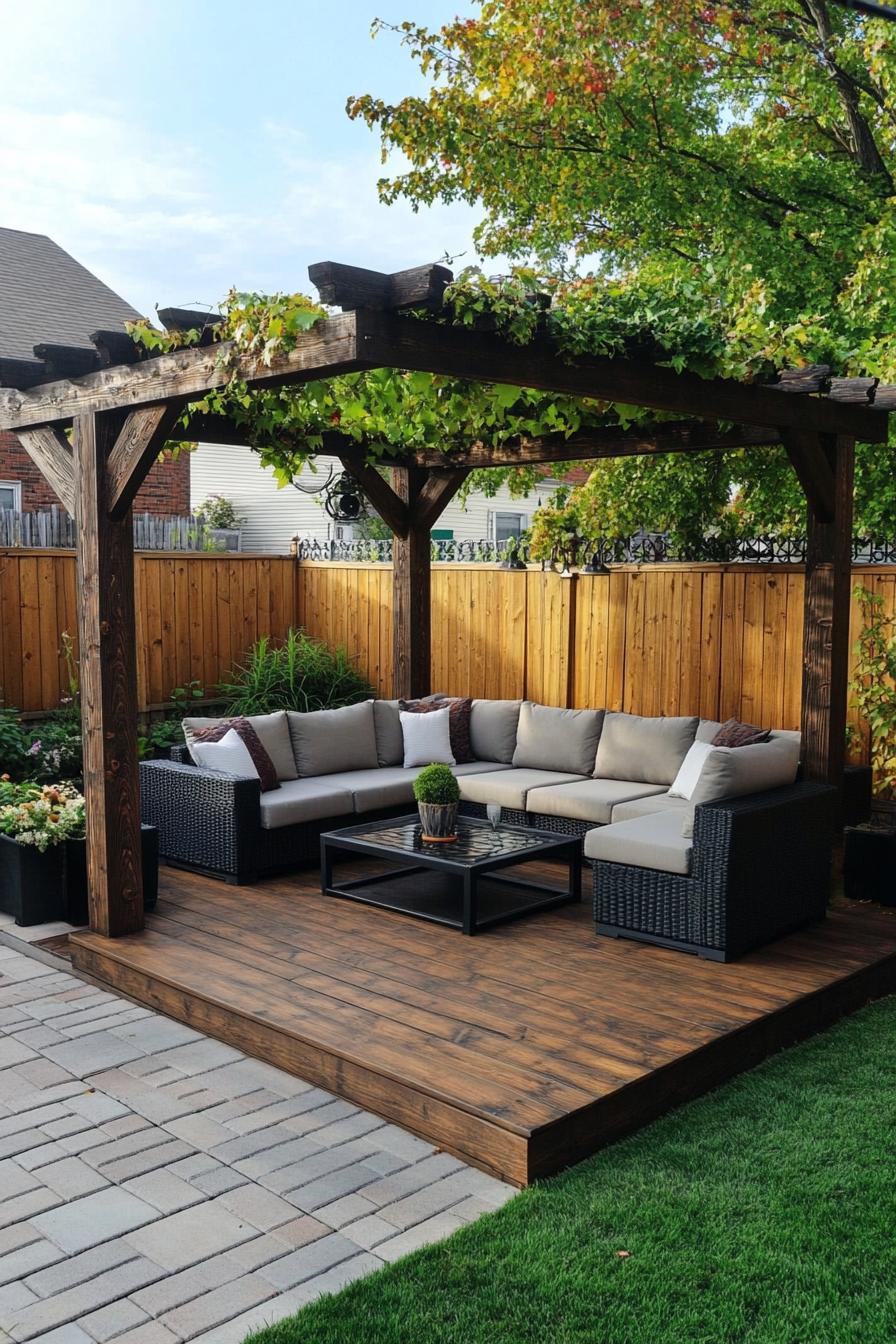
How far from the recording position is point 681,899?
16.8 feet

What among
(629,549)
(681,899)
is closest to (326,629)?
(629,549)

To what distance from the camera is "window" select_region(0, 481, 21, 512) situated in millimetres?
14266

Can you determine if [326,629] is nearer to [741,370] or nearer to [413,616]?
[413,616]

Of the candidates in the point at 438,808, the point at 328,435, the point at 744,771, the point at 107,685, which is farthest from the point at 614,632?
the point at 107,685

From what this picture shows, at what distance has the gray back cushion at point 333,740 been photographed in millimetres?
7355

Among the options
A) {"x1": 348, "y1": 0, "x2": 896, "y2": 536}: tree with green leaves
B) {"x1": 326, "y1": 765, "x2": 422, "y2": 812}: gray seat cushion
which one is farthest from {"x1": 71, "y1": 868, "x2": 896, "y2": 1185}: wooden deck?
{"x1": 348, "y1": 0, "x2": 896, "y2": 536}: tree with green leaves

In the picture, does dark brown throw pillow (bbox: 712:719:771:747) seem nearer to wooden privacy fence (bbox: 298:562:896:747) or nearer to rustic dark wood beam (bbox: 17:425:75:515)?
wooden privacy fence (bbox: 298:562:896:747)

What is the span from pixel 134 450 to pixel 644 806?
10.7 feet

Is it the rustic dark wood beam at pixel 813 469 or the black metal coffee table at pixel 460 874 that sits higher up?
the rustic dark wood beam at pixel 813 469

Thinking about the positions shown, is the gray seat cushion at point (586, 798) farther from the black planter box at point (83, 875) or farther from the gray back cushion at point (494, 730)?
the black planter box at point (83, 875)

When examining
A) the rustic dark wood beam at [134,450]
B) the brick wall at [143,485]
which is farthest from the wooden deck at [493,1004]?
the brick wall at [143,485]

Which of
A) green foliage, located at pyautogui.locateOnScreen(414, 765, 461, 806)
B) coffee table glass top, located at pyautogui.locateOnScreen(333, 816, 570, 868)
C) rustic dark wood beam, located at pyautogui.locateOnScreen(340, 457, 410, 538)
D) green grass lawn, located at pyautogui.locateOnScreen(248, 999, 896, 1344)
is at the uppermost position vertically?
rustic dark wood beam, located at pyautogui.locateOnScreen(340, 457, 410, 538)

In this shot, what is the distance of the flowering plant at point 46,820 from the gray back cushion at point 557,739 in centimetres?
292

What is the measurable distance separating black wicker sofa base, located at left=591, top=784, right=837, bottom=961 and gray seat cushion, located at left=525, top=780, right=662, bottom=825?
1236mm
